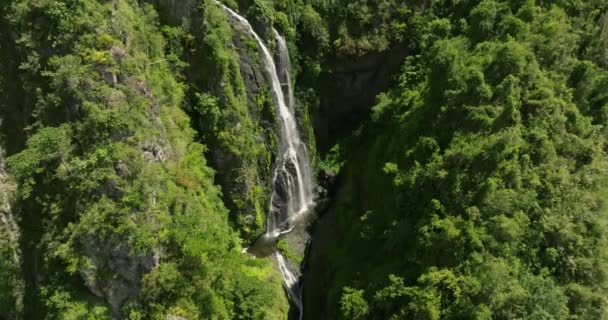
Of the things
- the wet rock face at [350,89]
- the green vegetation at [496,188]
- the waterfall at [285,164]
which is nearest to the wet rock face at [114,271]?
the green vegetation at [496,188]

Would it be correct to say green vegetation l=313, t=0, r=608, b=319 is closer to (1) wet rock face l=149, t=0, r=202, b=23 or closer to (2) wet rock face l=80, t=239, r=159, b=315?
(2) wet rock face l=80, t=239, r=159, b=315

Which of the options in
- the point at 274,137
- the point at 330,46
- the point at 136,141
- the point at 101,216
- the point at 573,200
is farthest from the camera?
the point at 330,46

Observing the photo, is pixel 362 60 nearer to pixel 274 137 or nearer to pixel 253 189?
pixel 274 137

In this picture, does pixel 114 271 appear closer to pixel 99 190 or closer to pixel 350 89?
pixel 99 190

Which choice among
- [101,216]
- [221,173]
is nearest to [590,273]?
[221,173]

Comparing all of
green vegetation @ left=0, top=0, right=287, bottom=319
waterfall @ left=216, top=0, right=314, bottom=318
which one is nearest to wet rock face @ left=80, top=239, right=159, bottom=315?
A: green vegetation @ left=0, top=0, right=287, bottom=319

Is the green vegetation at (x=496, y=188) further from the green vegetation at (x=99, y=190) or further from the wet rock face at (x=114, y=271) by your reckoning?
the wet rock face at (x=114, y=271)
